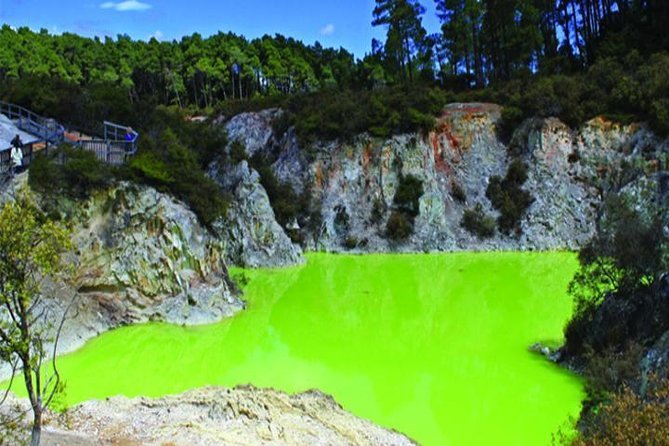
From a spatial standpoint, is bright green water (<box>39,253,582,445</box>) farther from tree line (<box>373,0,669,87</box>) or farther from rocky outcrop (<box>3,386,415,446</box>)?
tree line (<box>373,0,669,87</box>)

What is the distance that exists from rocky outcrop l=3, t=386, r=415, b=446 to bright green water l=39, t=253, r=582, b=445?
1214 millimetres

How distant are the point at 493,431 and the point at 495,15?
42.5 meters

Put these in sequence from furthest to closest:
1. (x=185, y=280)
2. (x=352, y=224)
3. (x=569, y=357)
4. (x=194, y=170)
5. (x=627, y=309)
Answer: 1. (x=352, y=224)
2. (x=194, y=170)
3. (x=185, y=280)
4. (x=569, y=357)
5. (x=627, y=309)

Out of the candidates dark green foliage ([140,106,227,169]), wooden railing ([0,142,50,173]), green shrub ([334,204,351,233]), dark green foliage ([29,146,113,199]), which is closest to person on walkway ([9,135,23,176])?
wooden railing ([0,142,50,173])

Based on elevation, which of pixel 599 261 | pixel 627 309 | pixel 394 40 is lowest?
pixel 627 309

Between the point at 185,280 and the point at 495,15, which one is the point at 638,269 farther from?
the point at 495,15

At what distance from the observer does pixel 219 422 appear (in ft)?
38.0

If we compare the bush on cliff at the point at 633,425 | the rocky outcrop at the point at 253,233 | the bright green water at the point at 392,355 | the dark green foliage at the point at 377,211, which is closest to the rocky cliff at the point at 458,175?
the dark green foliage at the point at 377,211

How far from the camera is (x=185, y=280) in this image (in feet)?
71.7

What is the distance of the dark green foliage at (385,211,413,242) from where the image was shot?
35625mm

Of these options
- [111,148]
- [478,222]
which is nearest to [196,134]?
[111,148]

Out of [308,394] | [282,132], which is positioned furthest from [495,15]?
[308,394]

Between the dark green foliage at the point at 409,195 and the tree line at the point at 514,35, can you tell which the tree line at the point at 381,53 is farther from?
the dark green foliage at the point at 409,195

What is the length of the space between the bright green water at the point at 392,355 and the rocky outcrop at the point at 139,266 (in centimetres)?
89
